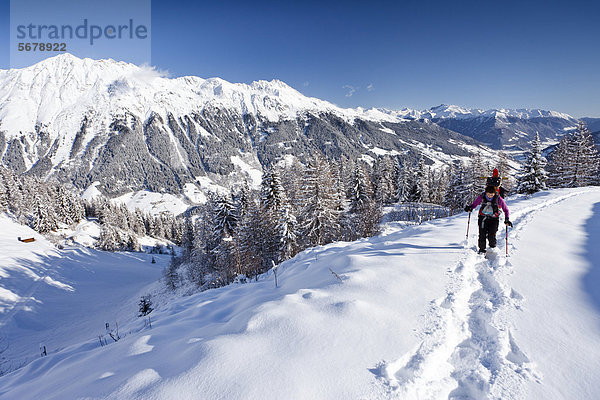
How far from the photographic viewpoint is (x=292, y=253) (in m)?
24.1

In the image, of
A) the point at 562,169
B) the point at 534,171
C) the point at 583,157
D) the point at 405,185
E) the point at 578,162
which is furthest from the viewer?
the point at 405,185

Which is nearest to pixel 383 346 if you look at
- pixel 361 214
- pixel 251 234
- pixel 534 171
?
pixel 251 234

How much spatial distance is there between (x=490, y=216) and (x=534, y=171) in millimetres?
28881

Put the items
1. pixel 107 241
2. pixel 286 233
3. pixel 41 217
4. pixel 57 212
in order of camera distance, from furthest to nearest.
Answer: pixel 57 212 < pixel 107 241 < pixel 41 217 < pixel 286 233

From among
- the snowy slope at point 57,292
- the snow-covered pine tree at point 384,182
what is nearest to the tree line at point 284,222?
the snowy slope at point 57,292

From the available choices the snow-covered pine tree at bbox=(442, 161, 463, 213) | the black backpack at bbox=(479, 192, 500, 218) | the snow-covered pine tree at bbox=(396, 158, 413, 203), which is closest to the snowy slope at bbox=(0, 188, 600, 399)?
the black backpack at bbox=(479, 192, 500, 218)

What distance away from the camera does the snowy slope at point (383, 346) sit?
8.10 ft

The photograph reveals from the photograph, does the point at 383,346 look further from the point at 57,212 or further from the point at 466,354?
the point at 57,212

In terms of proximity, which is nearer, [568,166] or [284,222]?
[284,222]

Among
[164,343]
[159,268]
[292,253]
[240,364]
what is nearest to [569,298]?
[240,364]

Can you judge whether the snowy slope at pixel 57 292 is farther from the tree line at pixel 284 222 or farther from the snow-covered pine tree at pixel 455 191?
the snow-covered pine tree at pixel 455 191

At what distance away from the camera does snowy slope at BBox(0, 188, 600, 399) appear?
2469 mm

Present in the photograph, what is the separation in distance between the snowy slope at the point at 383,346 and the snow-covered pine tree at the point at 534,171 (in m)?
29.0

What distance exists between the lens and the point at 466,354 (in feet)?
10.0
